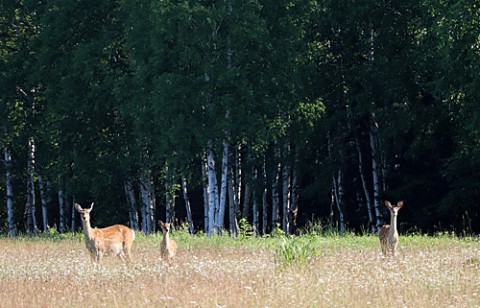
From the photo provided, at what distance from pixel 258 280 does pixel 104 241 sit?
549 centimetres

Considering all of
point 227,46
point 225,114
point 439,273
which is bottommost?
point 439,273

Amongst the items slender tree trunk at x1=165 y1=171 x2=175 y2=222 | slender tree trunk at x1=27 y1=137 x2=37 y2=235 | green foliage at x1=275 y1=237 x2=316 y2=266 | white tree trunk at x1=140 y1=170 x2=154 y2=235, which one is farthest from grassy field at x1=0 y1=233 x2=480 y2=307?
slender tree trunk at x1=27 y1=137 x2=37 y2=235

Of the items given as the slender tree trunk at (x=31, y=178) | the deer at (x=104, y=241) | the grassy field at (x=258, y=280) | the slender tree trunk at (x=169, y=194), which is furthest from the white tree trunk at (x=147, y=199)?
the deer at (x=104, y=241)

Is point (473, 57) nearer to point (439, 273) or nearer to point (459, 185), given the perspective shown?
point (459, 185)

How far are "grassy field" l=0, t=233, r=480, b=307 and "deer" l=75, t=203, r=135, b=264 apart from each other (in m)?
0.25

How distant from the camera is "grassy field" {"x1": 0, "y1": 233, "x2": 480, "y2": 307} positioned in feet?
42.9

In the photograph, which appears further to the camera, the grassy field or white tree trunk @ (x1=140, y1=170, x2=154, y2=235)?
white tree trunk @ (x1=140, y1=170, x2=154, y2=235)

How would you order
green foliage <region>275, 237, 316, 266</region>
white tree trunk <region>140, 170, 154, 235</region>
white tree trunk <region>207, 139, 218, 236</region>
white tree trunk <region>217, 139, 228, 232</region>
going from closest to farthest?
green foliage <region>275, 237, 316, 266</region>
white tree trunk <region>217, 139, 228, 232</region>
white tree trunk <region>207, 139, 218, 236</region>
white tree trunk <region>140, 170, 154, 235</region>

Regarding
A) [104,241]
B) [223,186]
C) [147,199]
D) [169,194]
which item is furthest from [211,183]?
[104,241]

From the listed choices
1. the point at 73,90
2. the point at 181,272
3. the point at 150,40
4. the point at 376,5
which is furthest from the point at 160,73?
the point at 181,272

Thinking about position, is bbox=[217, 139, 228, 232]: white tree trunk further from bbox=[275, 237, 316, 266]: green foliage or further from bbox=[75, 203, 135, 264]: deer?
bbox=[275, 237, 316, 266]: green foliage

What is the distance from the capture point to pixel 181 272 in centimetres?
1616

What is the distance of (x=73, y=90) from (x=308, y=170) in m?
9.45

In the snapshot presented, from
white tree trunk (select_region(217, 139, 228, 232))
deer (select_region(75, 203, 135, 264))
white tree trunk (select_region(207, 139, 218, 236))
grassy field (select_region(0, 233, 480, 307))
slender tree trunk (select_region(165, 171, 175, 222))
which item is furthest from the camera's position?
slender tree trunk (select_region(165, 171, 175, 222))
